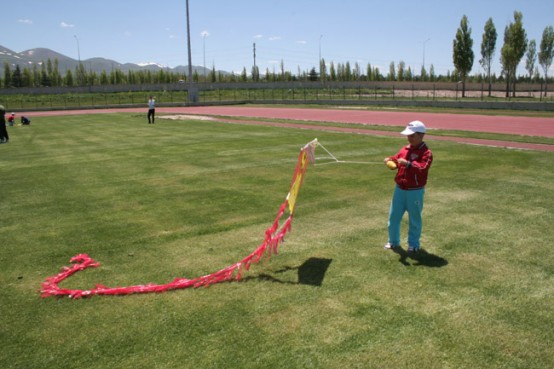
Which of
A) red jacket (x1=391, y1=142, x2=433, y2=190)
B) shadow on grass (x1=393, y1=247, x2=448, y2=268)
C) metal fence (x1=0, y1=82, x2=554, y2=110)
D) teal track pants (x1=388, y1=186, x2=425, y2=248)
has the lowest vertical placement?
shadow on grass (x1=393, y1=247, x2=448, y2=268)

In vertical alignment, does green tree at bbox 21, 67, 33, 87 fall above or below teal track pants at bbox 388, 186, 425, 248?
above

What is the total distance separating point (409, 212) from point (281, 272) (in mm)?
1935

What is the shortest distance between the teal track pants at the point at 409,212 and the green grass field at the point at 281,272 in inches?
10.8

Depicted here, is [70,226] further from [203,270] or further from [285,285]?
[285,285]

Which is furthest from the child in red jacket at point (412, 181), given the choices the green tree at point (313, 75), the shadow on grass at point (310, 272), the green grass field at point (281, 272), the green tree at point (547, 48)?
the green tree at point (313, 75)

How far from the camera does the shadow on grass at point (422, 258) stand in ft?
19.5

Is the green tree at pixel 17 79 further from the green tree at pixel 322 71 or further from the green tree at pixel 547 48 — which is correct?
the green tree at pixel 547 48

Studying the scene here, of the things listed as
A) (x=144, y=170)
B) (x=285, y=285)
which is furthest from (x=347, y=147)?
(x=285, y=285)

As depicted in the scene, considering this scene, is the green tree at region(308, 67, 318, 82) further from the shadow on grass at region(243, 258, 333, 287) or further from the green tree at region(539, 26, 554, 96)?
the shadow on grass at region(243, 258, 333, 287)

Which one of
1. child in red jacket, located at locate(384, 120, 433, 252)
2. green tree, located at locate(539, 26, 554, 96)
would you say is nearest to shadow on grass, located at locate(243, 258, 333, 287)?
child in red jacket, located at locate(384, 120, 433, 252)

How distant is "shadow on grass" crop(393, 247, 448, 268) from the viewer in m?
5.95

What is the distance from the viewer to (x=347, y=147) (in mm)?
16703

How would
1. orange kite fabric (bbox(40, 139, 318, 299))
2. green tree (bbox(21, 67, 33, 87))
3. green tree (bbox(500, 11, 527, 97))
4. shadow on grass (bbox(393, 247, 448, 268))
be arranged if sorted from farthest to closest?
green tree (bbox(21, 67, 33, 87))
green tree (bbox(500, 11, 527, 97))
shadow on grass (bbox(393, 247, 448, 268))
orange kite fabric (bbox(40, 139, 318, 299))

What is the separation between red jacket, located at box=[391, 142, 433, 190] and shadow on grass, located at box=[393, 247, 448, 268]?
2.90ft
